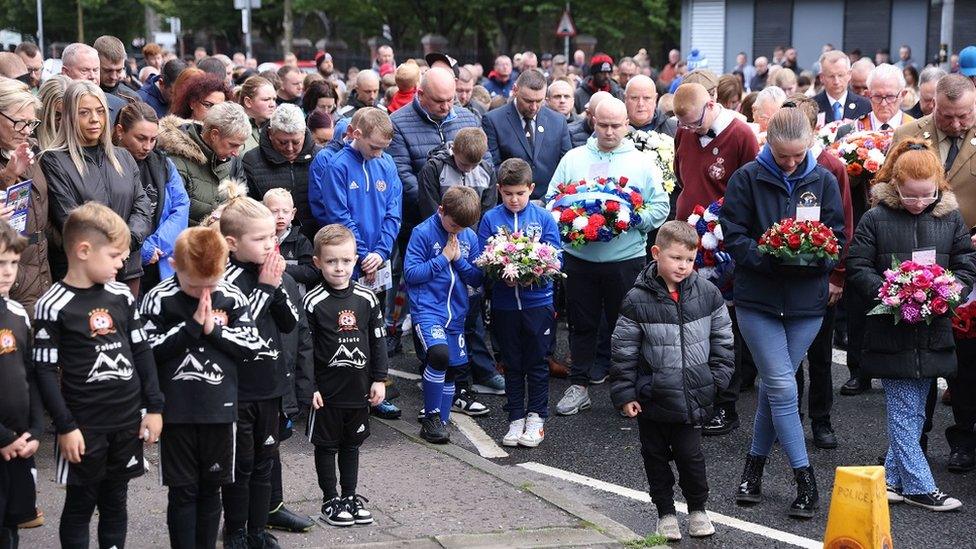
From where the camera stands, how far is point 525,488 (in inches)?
289

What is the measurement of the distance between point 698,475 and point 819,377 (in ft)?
7.36

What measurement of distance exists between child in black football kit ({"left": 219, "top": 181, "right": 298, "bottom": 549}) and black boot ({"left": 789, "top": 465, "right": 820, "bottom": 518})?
118 inches

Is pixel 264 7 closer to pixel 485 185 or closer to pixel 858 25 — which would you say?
pixel 858 25

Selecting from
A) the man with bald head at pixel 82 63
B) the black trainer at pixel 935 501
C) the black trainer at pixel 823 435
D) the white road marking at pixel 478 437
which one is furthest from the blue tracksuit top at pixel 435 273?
the man with bald head at pixel 82 63

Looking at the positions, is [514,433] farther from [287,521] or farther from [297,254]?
[287,521]

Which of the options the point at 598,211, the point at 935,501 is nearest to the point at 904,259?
the point at 935,501

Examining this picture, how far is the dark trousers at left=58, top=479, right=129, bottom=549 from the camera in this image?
18.2ft

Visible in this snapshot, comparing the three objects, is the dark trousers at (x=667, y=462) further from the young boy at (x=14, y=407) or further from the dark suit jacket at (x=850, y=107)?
the dark suit jacket at (x=850, y=107)

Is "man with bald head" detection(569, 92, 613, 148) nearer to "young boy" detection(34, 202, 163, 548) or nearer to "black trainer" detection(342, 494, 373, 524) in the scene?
"black trainer" detection(342, 494, 373, 524)

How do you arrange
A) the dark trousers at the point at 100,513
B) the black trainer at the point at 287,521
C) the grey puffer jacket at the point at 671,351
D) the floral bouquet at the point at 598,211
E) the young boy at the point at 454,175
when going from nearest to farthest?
1. the dark trousers at the point at 100,513
2. the black trainer at the point at 287,521
3. the grey puffer jacket at the point at 671,351
4. the floral bouquet at the point at 598,211
5. the young boy at the point at 454,175

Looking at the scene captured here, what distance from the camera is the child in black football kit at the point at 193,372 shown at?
18.5ft

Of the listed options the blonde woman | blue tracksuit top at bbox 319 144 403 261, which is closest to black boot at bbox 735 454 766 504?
blue tracksuit top at bbox 319 144 403 261

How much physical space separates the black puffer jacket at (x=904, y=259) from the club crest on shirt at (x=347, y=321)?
2983 millimetres

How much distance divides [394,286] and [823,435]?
4.34 m
